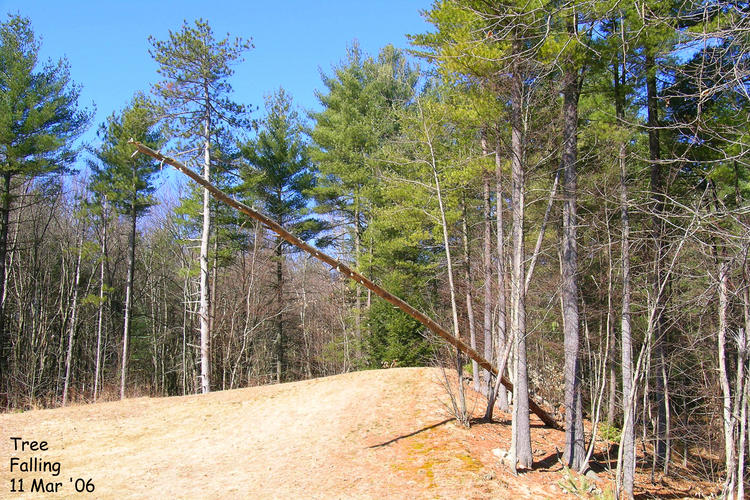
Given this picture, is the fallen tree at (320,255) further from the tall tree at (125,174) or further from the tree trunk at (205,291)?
the tall tree at (125,174)

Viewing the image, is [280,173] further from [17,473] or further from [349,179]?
[17,473]

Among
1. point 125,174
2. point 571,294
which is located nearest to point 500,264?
point 571,294

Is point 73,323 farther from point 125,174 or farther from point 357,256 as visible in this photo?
point 357,256

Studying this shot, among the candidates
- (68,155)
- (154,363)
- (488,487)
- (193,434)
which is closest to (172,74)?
(68,155)

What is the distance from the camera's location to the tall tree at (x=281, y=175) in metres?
20.9

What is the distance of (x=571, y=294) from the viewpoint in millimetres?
7980

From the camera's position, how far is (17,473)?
7.91m

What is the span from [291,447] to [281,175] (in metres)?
14.4

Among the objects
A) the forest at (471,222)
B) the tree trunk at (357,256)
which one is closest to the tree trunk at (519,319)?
the forest at (471,222)

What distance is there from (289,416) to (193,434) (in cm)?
206

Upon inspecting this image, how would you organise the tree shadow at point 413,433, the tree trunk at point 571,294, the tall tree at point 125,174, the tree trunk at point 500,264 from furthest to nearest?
the tall tree at point 125,174, the tree trunk at point 500,264, the tree shadow at point 413,433, the tree trunk at point 571,294

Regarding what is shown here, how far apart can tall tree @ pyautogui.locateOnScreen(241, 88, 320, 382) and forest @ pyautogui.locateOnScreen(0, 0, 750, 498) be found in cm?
11

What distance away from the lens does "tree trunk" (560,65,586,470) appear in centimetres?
786

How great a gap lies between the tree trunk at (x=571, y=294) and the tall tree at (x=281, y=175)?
45.2ft
